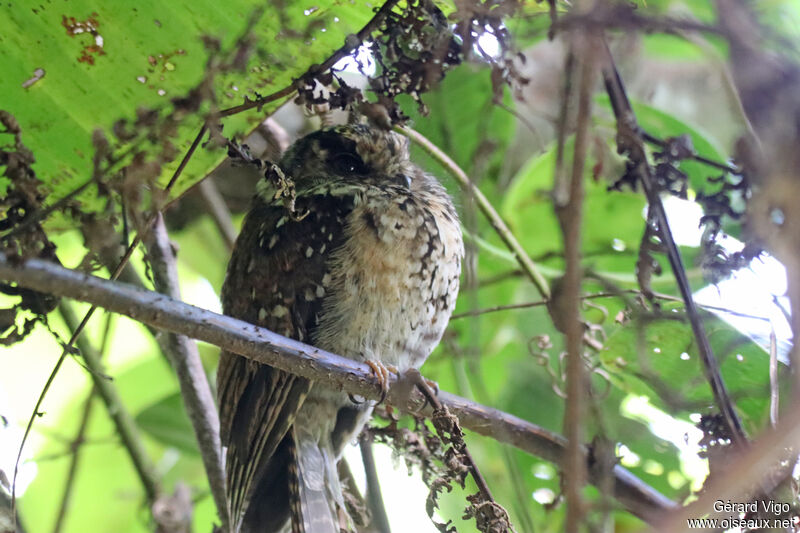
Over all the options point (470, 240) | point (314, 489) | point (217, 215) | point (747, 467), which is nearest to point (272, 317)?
point (314, 489)

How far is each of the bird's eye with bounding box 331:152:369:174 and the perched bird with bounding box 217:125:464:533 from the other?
0.17ft

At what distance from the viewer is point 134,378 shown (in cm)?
296

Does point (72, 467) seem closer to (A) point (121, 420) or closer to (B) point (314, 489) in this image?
(A) point (121, 420)

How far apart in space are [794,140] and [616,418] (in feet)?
5.09

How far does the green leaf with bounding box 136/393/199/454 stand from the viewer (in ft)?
8.16

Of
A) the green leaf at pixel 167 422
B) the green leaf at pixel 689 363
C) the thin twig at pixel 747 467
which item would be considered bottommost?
the thin twig at pixel 747 467

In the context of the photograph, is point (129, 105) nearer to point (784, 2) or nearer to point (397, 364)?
point (397, 364)

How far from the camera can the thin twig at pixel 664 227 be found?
1199mm

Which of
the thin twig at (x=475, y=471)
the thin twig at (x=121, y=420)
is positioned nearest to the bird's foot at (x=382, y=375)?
the thin twig at (x=475, y=471)

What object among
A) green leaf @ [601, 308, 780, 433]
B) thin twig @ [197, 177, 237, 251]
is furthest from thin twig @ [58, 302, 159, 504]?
green leaf @ [601, 308, 780, 433]

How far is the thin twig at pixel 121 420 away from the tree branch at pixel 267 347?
0.85 m

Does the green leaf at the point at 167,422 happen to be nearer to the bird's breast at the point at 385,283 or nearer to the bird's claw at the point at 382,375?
the bird's breast at the point at 385,283

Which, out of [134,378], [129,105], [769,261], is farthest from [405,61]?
[134,378]

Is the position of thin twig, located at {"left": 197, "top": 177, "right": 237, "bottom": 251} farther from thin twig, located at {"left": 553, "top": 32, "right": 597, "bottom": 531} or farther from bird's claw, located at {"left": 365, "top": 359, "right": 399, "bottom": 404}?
thin twig, located at {"left": 553, "top": 32, "right": 597, "bottom": 531}
